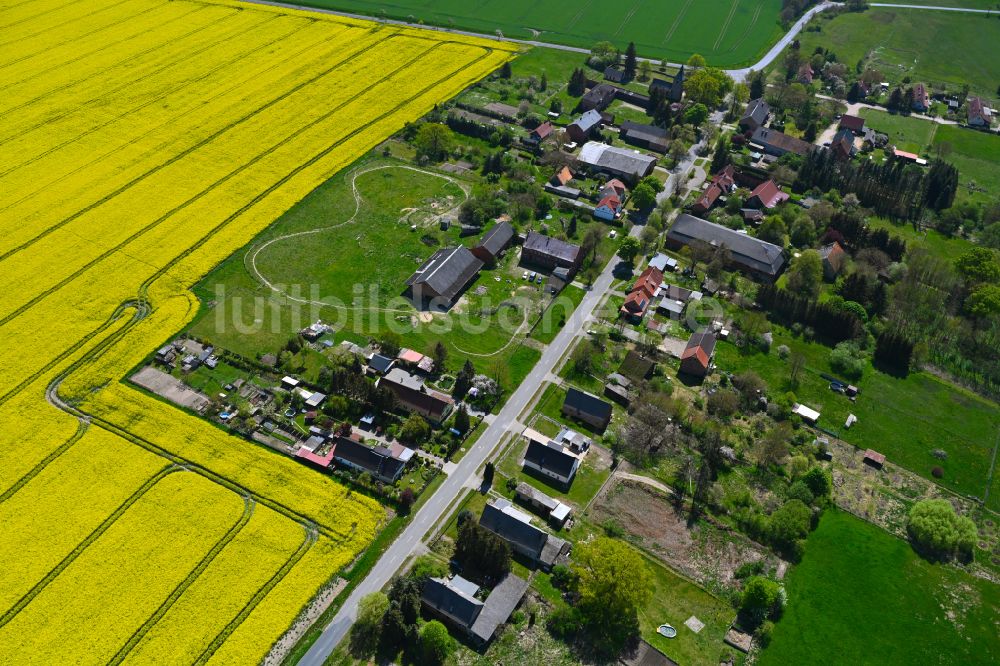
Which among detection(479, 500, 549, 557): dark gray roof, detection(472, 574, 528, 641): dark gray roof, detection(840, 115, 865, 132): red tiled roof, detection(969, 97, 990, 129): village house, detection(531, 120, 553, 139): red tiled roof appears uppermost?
detection(969, 97, 990, 129): village house

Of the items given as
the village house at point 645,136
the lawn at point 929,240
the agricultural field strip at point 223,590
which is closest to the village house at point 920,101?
the lawn at point 929,240

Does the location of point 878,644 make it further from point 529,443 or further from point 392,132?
point 392,132

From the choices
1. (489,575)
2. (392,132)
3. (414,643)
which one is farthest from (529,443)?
(392,132)

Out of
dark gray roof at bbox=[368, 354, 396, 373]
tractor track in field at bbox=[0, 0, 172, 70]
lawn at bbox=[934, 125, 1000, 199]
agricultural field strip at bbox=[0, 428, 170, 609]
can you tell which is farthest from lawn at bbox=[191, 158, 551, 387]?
lawn at bbox=[934, 125, 1000, 199]

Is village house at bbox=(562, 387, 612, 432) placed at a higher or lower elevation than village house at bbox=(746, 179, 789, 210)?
lower

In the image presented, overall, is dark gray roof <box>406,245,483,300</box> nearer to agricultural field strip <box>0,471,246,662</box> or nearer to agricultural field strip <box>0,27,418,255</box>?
agricultural field strip <box>0,471,246,662</box>

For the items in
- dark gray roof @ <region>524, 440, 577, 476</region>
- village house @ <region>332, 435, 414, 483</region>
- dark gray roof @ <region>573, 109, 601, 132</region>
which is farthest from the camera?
dark gray roof @ <region>573, 109, 601, 132</region>

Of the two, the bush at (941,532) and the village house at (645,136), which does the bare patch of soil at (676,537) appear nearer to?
the bush at (941,532)
